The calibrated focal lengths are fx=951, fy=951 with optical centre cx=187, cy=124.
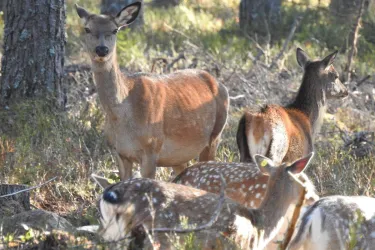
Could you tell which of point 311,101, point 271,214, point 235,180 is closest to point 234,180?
point 235,180

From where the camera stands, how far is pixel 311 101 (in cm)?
1121

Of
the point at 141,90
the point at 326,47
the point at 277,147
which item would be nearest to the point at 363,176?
the point at 277,147

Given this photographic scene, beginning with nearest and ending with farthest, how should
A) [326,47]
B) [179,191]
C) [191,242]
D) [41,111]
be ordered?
[191,242] → [179,191] → [41,111] → [326,47]

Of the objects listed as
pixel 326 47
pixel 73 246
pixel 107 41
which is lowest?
pixel 326 47

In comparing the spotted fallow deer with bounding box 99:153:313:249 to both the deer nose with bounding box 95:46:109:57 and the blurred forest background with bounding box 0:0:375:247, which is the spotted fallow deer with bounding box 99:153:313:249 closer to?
the blurred forest background with bounding box 0:0:375:247

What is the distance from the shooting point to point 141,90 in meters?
9.45

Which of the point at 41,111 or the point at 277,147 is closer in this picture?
the point at 277,147

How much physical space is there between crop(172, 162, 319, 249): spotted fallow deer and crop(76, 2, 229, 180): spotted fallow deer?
3.37ft

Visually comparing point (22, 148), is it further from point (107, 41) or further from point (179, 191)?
point (179, 191)

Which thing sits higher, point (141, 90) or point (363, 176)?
point (141, 90)

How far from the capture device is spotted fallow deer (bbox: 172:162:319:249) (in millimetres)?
7875

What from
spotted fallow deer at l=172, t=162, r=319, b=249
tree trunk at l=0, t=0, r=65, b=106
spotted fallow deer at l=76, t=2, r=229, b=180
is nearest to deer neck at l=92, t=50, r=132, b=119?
spotted fallow deer at l=76, t=2, r=229, b=180

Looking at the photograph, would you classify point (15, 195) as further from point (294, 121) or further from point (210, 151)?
point (294, 121)

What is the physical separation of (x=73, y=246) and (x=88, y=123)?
5.72 metres
